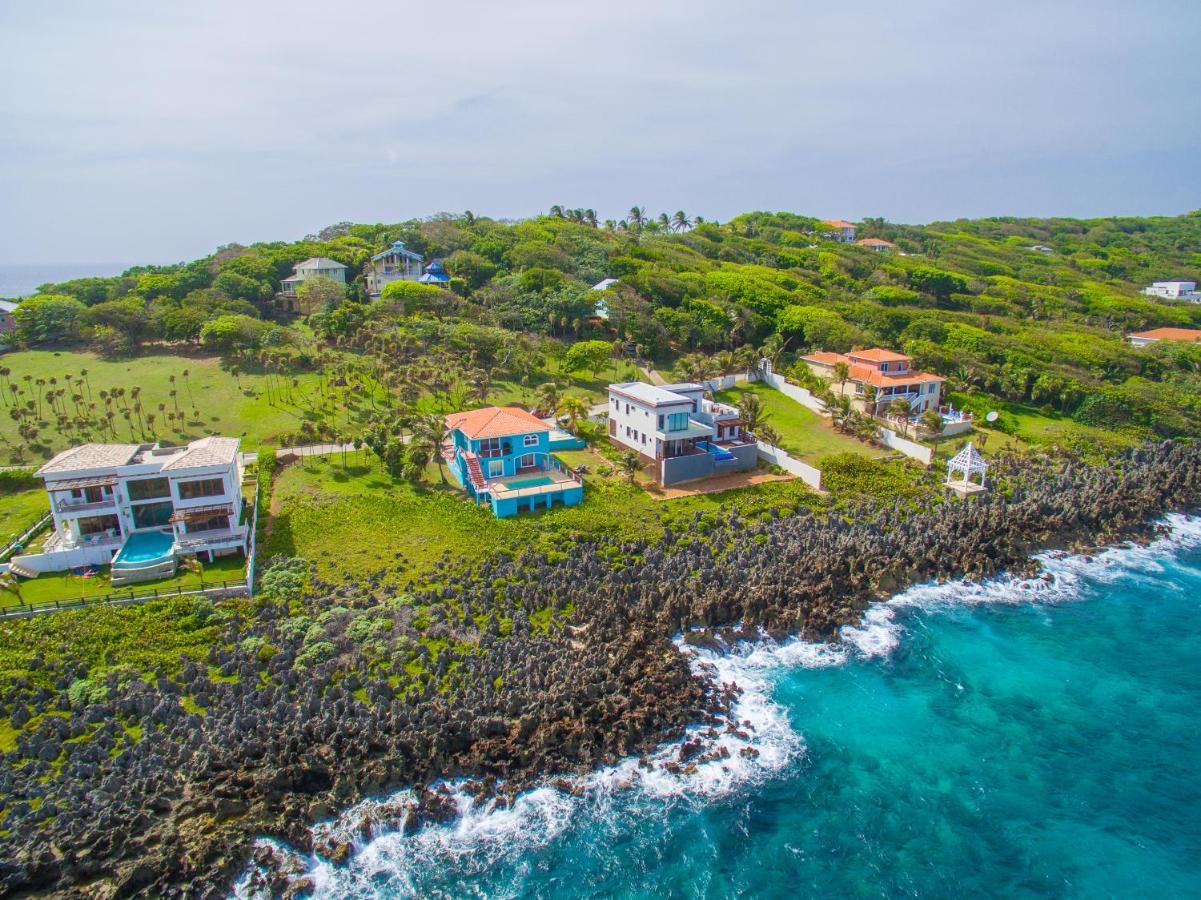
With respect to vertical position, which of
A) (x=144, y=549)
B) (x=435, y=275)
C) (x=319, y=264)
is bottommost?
(x=144, y=549)

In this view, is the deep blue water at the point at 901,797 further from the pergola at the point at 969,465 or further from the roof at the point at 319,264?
the roof at the point at 319,264

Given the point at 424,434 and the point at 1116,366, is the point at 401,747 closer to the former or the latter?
the point at 424,434

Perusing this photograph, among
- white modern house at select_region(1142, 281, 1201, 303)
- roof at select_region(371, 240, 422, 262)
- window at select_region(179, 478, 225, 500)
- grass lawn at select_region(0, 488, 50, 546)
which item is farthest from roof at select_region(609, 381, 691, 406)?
white modern house at select_region(1142, 281, 1201, 303)

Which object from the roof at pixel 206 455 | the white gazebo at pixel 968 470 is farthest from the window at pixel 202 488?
the white gazebo at pixel 968 470

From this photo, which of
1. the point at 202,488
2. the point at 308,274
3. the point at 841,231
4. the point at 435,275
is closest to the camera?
the point at 202,488

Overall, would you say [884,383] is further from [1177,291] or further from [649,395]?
[1177,291]

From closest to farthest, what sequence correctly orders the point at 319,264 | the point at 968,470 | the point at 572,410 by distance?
the point at 968,470 < the point at 572,410 < the point at 319,264

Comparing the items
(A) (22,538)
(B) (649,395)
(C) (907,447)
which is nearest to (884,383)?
(C) (907,447)
